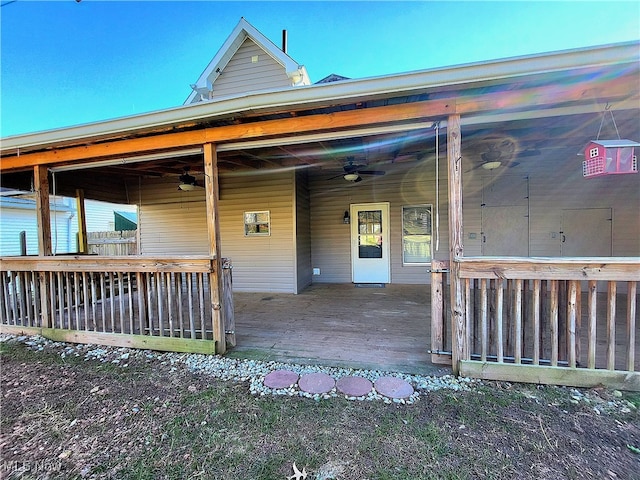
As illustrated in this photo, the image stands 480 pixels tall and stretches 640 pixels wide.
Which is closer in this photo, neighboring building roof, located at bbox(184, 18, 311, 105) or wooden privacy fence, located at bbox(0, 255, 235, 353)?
wooden privacy fence, located at bbox(0, 255, 235, 353)

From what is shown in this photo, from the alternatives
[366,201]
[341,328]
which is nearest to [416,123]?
[341,328]

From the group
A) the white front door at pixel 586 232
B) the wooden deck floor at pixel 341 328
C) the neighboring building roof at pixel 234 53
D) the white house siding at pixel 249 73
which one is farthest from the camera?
the white house siding at pixel 249 73

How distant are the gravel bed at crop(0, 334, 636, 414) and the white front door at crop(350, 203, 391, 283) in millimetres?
4339

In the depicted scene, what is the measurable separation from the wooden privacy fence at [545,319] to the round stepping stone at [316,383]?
1.04 metres

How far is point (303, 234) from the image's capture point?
21.8 feet

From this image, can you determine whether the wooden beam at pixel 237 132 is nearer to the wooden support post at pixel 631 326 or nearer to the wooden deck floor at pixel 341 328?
the wooden support post at pixel 631 326

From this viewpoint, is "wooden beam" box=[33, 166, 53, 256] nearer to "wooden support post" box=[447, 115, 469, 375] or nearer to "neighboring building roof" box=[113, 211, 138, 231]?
"wooden support post" box=[447, 115, 469, 375]

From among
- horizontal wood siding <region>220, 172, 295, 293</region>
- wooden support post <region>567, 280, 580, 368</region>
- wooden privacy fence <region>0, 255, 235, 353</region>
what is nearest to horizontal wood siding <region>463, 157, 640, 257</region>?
horizontal wood siding <region>220, 172, 295, 293</region>

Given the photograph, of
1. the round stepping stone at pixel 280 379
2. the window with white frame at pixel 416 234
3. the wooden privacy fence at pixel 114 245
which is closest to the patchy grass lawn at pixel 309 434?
the round stepping stone at pixel 280 379

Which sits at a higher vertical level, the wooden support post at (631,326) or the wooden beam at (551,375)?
the wooden support post at (631,326)

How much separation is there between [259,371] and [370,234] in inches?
187

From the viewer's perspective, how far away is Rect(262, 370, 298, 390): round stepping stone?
246 centimetres

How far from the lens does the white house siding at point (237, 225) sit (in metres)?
6.19

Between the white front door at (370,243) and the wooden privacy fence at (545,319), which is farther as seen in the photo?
the white front door at (370,243)
